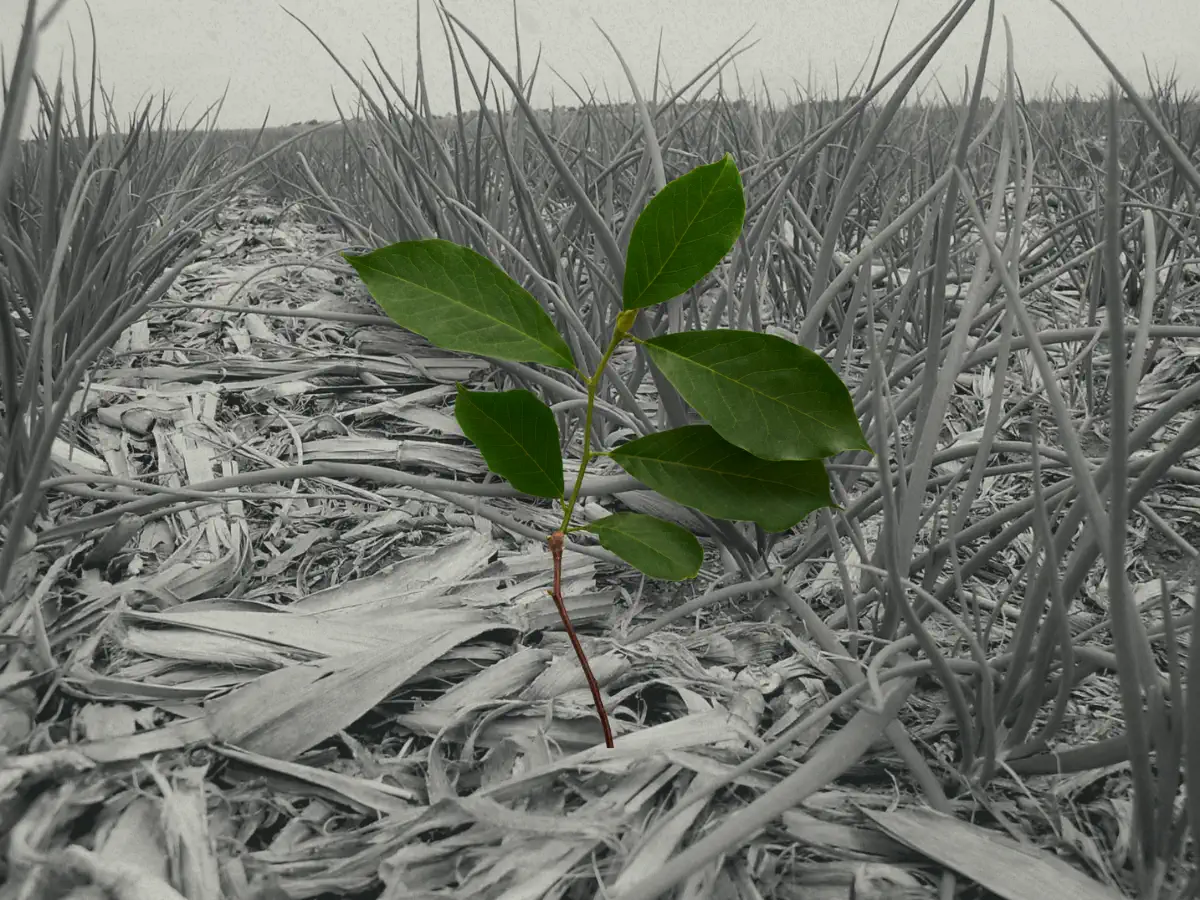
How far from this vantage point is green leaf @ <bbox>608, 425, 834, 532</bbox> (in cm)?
28

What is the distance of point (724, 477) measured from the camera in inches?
11.1

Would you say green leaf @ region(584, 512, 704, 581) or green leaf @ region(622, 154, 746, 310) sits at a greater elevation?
green leaf @ region(622, 154, 746, 310)

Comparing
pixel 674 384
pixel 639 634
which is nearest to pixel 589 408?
pixel 674 384

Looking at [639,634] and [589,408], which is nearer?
[589,408]

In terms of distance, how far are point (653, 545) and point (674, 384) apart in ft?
0.19

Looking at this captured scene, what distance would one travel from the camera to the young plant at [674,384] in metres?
0.25

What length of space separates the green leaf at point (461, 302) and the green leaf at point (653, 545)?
6 centimetres

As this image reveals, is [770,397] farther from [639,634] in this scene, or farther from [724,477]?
[639,634]

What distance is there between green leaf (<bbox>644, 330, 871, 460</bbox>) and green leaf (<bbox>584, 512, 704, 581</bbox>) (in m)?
0.04

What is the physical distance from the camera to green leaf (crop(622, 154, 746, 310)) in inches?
9.7

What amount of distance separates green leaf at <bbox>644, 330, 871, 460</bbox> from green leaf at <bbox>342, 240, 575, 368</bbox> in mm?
41

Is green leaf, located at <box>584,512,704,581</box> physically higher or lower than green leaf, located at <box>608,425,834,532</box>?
lower

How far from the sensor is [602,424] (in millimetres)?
558

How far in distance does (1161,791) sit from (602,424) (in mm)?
381
